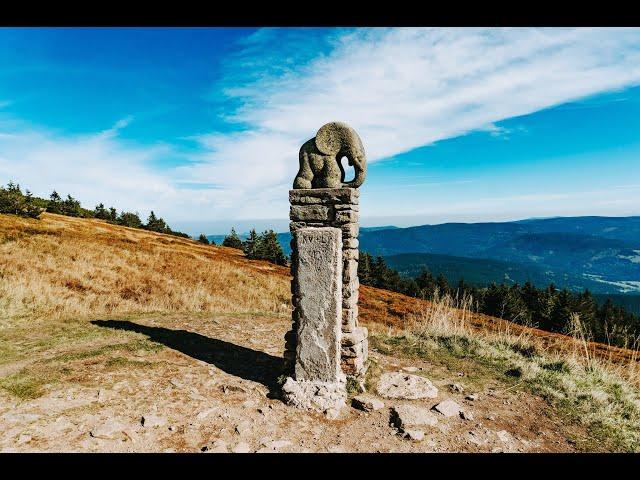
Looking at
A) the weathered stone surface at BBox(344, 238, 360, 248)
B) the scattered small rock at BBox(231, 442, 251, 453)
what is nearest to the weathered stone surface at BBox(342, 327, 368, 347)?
the weathered stone surface at BBox(344, 238, 360, 248)

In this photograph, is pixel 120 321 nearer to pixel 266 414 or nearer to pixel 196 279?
pixel 266 414

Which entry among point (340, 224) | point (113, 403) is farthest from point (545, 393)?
point (113, 403)

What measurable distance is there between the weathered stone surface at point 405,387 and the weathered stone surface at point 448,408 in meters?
0.36

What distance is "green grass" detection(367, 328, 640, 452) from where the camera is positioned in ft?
19.2

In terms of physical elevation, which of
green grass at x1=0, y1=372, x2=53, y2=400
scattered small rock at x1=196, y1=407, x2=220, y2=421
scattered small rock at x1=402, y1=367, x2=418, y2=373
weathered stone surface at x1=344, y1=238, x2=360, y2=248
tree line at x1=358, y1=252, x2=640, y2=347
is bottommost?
tree line at x1=358, y1=252, x2=640, y2=347

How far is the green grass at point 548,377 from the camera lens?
584cm

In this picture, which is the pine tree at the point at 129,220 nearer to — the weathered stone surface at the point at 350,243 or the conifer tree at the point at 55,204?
the conifer tree at the point at 55,204

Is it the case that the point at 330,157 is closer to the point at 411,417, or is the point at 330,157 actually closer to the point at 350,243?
the point at 350,243

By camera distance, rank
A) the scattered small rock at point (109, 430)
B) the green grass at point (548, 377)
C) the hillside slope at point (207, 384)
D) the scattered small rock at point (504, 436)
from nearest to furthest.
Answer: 1. the scattered small rock at point (109, 430)
2. the hillside slope at point (207, 384)
3. the scattered small rock at point (504, 436)
4. the green grass at point (548, 377)

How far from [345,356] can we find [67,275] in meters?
15.0

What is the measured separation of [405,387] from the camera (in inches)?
274

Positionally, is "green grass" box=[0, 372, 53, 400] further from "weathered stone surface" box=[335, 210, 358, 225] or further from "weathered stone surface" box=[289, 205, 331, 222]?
"weathered stone surface" box=[335, 210, 358, 225]

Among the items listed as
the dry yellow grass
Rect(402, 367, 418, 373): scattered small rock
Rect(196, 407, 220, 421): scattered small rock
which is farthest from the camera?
the dry yellow grass

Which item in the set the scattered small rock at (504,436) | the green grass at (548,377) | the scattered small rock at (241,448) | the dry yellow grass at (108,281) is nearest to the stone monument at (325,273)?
the scattered small rock at (241,448)
